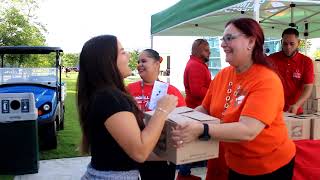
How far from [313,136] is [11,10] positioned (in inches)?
917

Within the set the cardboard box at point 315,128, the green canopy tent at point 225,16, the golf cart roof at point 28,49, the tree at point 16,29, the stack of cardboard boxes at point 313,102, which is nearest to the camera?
the cardboard box at point 315,128

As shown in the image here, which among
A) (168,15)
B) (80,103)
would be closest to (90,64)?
(80,103)

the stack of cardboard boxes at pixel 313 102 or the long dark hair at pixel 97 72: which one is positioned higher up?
the long dark hair at pixel 97 72

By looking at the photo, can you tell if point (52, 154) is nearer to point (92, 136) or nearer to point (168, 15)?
point (168, 15)

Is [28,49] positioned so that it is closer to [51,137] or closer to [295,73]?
[51,137]

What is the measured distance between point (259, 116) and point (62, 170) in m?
4.69

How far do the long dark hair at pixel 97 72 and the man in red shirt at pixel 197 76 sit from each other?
305cm

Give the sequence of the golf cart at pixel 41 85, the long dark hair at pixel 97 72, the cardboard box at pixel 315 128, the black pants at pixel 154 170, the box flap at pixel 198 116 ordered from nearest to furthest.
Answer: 1. the long dark hair at pixel 97 72
2. the box flap at pixel 198 116
3. the black pants at pixel 154 170
4. the cardboard box at pixel 315 128
5. the golf cart at pixel 41 85

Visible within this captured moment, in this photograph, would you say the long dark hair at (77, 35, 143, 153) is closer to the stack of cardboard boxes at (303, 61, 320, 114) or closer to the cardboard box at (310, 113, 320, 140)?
the cardboard box at (310, 113, 320, 140)

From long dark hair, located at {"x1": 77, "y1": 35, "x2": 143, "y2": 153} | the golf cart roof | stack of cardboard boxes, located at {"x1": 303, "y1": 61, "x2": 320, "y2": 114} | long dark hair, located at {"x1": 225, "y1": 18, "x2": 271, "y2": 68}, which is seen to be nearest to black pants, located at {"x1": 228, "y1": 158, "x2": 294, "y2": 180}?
long dark hair, located at {"x1": 225, "y1": 18, "x2": 271, "y2": 68}

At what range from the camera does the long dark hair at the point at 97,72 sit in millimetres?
1990

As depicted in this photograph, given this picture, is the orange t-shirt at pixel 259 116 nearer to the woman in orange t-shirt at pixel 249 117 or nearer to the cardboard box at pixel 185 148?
the woman in orange t-shirt at pixel 249 117

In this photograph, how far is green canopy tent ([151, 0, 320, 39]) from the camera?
461 centimetres

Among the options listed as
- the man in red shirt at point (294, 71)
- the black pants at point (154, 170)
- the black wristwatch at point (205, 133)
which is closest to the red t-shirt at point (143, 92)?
the black pants at point (154, 170)
